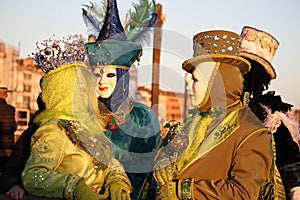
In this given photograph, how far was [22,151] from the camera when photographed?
135 inches

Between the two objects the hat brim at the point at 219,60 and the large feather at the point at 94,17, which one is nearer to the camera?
the hat brim at the point at 219,60

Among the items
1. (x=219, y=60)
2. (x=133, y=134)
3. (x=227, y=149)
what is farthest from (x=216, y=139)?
(x=133, y=134)

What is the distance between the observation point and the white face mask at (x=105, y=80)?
408cm

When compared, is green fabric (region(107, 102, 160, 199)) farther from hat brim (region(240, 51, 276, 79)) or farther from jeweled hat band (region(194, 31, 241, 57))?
jeweled hat band (region(194, 31, 241, 57))

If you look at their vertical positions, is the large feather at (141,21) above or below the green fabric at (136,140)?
above

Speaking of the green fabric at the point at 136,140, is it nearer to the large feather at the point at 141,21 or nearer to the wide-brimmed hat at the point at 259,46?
the large feather at the point at 141,21

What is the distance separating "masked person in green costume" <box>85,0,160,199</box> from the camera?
4.10m

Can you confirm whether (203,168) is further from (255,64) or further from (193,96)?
(255,64)

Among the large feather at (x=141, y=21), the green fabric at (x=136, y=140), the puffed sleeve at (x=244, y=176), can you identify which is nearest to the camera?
the puffed sleeve at (x=244, y=176)

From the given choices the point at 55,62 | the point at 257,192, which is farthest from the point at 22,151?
the point at 257,192

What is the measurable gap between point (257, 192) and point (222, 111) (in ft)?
1.54

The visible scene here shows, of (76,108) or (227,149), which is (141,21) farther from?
(227,149)

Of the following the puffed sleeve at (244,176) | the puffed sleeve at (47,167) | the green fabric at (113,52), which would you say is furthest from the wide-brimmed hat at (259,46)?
the puffed sleeve at (47,167)

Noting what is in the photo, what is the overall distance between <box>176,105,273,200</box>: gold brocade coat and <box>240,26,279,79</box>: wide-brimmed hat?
3.61ft
